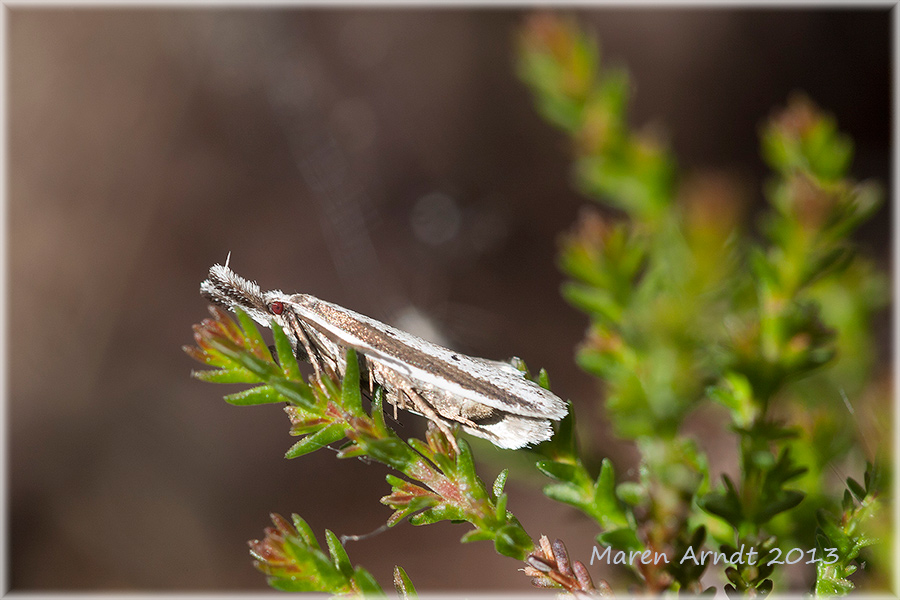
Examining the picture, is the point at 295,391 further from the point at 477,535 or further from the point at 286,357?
the point at 477,535

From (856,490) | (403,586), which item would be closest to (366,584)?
(403,586)

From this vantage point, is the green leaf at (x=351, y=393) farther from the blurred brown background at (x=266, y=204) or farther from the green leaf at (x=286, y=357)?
the blurred brown background at (x=266, y=204)

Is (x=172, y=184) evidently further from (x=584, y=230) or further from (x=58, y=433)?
(x=584, y=230)

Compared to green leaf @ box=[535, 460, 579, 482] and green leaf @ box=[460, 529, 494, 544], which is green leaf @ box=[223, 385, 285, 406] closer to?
green leaf @ box=[460, 529, 494, 544]

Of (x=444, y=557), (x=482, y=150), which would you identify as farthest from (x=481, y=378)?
(x=482, y=150)

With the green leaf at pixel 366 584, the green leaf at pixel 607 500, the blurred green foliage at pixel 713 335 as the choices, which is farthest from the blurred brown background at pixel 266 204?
the green leaf at pixel 366 584
